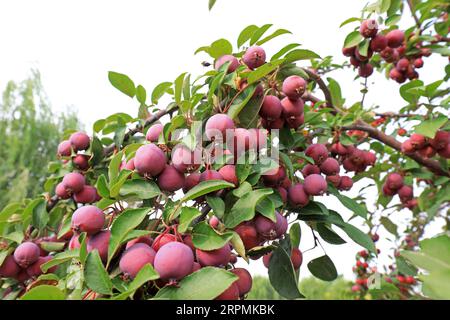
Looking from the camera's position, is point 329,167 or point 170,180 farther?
point 329,167

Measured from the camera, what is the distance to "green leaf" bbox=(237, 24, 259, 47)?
35.9 inches

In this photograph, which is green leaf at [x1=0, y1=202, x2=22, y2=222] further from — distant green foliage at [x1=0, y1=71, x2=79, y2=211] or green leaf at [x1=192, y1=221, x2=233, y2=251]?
distant green foliage at [x1=0, y1=71, x2=79, y2=211]

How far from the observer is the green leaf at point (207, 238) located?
589 mm

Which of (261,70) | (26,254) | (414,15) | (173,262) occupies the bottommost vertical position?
(26,254)

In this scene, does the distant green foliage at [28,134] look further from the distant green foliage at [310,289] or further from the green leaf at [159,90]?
the green leaf at [159,90]

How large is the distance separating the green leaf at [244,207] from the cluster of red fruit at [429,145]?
0.85m

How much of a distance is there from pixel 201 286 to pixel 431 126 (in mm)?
928

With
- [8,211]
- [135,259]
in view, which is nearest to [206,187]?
[135,259]

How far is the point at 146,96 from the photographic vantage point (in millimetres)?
1028

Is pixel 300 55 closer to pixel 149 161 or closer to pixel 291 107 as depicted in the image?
pixel 291 107

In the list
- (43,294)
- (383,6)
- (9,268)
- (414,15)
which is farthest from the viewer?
(414,15)

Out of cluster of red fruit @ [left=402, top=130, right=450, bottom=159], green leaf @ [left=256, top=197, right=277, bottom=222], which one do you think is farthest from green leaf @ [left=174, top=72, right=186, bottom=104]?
cluster of red fruit @ [left=402, top=130, right=450, bottom=159]

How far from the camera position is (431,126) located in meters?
1.16
